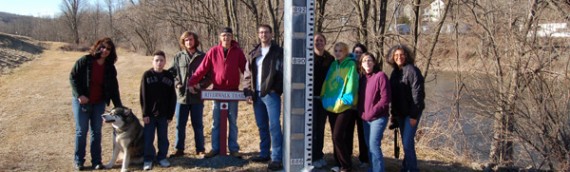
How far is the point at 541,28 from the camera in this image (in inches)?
317

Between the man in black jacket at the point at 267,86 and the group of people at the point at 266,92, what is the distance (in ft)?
0.04

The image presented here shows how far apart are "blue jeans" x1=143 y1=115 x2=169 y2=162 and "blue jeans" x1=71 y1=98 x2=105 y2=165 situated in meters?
0.59

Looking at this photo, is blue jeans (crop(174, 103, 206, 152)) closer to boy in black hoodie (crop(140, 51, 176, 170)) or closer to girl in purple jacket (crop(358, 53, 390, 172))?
boy in black hoodie (crop(140, 51, 176, 170))

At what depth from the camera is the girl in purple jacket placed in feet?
17.8

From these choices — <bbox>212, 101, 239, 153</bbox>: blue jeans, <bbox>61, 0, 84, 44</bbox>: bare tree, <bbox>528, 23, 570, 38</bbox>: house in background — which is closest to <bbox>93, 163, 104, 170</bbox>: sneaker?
<bbox>212, 101, 239, 153</bbox>: blue jeans

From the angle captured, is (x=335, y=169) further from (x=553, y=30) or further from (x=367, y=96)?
(x=553, y=30)

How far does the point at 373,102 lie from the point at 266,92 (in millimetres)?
1226

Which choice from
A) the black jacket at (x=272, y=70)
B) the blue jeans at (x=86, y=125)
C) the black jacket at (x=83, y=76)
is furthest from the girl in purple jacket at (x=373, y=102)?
the blue jeans at (x=86, y=125)

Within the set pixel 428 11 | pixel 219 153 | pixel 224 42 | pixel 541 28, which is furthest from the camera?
pixel 428 11

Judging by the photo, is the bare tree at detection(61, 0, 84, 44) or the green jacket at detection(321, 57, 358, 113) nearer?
the green jacket at detection(321, 57, 358, 113)

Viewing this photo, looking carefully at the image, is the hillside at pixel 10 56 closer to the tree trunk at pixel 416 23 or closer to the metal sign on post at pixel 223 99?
the tree trunk at pixel 416 23

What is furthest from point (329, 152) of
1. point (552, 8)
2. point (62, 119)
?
point (62, 119)

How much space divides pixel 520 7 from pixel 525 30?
0.80 meters

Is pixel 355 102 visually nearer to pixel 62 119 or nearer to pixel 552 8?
pixel 552 8
